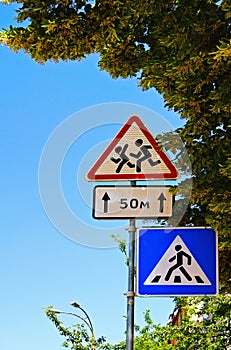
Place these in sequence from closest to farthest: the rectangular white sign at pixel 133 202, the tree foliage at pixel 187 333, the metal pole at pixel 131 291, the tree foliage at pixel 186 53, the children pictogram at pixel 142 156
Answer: the metal pole at pixel 131 291
the rectangular white sign at pixel 133 202
the children pictogram at pixel 142 156
the tree foliage at pixel 186 53
the tree foliage at pixel 187 333

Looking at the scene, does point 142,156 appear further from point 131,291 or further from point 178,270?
point 131,291

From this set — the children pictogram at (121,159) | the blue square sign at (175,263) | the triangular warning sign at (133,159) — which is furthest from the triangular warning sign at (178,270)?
the children pictogram at (121,159)

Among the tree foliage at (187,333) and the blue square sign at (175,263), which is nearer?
the blue square sign at (175,263)

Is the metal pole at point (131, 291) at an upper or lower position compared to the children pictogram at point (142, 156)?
lower

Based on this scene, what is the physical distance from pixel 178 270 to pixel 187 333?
16.4 m

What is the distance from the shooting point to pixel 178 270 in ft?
15.7

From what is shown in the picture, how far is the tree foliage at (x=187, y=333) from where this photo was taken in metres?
19.0

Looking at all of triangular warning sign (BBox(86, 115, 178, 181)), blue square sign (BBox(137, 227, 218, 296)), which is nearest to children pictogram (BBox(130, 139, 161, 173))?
triangular warning sign (BBox(86, 115, 178, 181))

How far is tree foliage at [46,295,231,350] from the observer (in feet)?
62.2

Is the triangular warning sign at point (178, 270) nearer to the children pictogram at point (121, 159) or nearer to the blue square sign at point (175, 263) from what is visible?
the blue square sign at point (175, 263)

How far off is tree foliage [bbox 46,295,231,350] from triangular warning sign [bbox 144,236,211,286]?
12606mm

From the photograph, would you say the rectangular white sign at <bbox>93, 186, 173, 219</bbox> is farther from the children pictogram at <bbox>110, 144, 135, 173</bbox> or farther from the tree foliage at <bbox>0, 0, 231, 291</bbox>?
the tree foliage at <bbox>0, 0, 231, 291</bbox>

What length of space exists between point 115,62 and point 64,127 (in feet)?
9.28

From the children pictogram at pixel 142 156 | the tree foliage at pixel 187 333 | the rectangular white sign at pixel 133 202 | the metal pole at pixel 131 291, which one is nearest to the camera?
the metal pole at pixel 131 291
